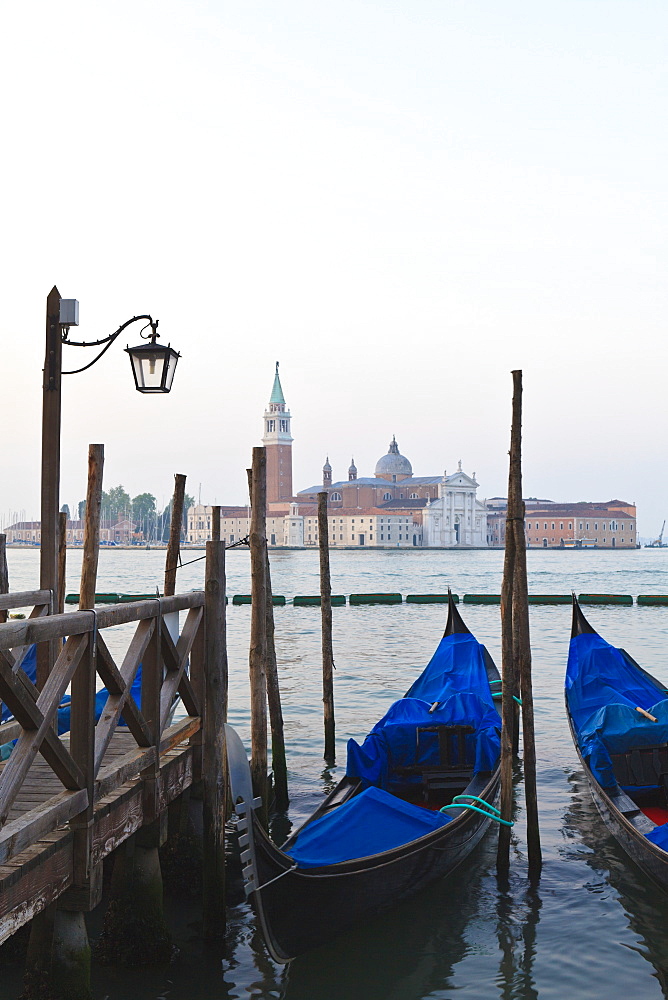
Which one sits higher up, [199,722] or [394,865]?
[199,722]

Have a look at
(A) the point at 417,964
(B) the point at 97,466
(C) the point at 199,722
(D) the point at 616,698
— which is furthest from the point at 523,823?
(B) the point at 97,466

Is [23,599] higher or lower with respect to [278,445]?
lower

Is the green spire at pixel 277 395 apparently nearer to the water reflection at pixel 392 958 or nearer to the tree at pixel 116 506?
the tree at pixel 116 506

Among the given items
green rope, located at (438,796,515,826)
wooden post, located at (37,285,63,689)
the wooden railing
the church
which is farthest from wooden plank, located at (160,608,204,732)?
the church

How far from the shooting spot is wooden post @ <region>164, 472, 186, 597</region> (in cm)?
626

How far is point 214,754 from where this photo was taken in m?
3.20

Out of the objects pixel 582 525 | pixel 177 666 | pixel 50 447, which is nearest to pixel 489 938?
pixel 177 666

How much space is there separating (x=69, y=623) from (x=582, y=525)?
7731 cm

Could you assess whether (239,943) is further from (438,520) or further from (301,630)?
(438,520)

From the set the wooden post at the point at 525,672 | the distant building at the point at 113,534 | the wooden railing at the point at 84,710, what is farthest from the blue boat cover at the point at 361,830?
the distant building at the point at 113,534

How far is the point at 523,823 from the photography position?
4969 mm

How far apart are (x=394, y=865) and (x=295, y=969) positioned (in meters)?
0.46

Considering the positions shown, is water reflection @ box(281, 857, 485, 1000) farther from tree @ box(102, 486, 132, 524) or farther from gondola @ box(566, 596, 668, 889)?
tree @ box(102, 486, 132, 524)

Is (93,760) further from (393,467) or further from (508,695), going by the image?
(393,467)
